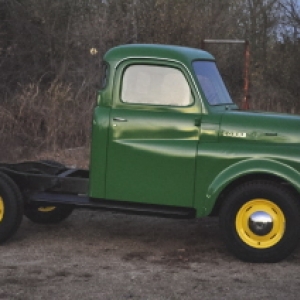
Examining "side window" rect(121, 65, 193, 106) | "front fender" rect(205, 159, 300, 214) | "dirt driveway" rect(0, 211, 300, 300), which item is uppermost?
"side window" rect(121, 65, 193, 106)

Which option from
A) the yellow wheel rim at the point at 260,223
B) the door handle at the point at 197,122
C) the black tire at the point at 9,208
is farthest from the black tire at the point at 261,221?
the black tire at the point at 9,208

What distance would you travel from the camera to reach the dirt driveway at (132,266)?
5254mm

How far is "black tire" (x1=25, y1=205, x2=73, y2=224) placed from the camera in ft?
25.2

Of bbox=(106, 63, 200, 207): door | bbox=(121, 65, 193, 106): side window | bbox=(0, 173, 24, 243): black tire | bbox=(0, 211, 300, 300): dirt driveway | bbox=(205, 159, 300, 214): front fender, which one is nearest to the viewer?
bbox=(0, 211, 300, 300): dirt driveway

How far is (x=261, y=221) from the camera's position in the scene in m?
6.09

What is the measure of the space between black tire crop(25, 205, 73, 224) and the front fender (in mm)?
2161

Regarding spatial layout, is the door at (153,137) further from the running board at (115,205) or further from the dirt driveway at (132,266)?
the dirt driveway at (132,266)

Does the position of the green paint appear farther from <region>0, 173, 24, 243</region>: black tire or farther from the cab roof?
<region>0, 173, 24, 243</region>: black tire

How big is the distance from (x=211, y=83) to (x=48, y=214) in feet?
7.96

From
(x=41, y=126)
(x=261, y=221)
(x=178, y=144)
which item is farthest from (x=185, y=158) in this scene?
(x=41, y=126)

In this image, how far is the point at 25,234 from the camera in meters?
7.30

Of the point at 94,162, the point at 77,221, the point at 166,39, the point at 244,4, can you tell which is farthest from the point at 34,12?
the point at 94,162

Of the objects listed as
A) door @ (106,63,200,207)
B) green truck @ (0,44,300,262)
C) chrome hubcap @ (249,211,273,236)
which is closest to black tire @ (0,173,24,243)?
green truck @ (0,44,300,262)

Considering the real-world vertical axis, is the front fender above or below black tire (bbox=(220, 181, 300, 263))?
above
